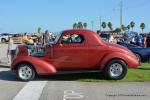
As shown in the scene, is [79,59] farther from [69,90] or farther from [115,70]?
[69,90]

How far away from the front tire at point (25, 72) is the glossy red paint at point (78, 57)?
16 centimetres

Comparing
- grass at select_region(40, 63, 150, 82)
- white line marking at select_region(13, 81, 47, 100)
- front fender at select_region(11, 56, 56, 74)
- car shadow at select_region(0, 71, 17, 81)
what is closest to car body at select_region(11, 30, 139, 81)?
front fender at select_region(11, 56, 56, 74)

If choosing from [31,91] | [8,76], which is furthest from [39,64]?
[31,91]

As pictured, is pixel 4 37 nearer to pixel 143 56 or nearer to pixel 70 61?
pixel 143 56

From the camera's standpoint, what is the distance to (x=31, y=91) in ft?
38.0

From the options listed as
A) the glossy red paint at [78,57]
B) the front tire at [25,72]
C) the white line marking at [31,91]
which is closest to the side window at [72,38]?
the glossy red paint at [78,57]

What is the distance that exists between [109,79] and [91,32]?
1728 millimetres

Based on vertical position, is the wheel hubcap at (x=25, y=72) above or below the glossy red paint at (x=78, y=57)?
below

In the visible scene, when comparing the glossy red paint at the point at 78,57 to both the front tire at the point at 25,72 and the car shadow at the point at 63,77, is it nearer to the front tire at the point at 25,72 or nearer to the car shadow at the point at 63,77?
the front tire at the point at 25,72

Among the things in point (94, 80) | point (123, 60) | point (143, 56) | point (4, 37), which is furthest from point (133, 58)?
point (4, 37)

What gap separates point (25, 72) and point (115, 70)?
3022 millimetres

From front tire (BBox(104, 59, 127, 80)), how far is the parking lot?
72cm

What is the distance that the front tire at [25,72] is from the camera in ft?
45.9

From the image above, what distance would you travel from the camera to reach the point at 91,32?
14297mm
